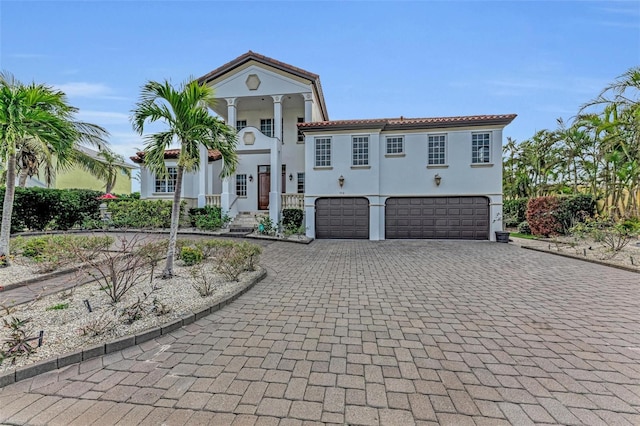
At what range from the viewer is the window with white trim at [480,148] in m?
13.7

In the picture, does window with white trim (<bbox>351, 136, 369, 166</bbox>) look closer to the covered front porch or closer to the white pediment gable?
the covered front porch

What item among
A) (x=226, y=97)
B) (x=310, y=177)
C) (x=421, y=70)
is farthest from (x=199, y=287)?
(x=421, y=70)


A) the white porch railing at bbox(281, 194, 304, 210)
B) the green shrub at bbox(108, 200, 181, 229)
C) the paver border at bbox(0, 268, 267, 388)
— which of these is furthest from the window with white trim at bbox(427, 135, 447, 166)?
the green shrub at bbox(108, 200, 181, 229)

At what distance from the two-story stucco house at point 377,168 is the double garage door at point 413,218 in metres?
0.05

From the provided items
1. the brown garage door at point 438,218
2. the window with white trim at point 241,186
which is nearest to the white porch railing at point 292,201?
the window with white trim at point 241,186

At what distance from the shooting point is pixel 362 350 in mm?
3221

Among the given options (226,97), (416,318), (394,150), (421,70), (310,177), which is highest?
(421,70)

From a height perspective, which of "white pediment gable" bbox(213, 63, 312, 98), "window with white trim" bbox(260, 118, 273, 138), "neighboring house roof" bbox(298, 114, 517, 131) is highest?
"white pediment gable" bbox(213, 63, 312, 98)

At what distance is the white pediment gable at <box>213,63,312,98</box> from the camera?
50.9ft

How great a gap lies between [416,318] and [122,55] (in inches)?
616

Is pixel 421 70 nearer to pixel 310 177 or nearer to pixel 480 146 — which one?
pixel 480 146

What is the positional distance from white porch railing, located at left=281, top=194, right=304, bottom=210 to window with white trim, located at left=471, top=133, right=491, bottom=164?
373 inches

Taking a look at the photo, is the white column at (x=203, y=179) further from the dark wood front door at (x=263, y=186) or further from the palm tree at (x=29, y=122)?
the palm tree at (x=29, y=122)

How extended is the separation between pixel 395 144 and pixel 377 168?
5.71 ft
